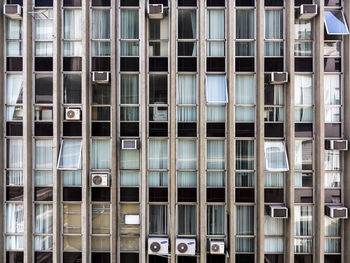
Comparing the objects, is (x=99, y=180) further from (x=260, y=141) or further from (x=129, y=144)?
(x=260, y=141)

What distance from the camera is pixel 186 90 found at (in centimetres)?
1134

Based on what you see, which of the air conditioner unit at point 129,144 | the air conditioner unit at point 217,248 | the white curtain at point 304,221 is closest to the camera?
the air conditioner unit at point 217,248

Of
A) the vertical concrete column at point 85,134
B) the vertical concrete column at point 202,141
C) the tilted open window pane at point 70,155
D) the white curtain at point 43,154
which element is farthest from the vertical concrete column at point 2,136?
the vertical concrete column at point 202,141

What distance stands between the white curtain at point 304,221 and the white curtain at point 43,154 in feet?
44.5

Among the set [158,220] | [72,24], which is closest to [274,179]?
[158,220]

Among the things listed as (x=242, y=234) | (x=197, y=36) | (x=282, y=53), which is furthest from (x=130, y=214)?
(x=282, y=53)

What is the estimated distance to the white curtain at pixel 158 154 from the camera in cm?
1128

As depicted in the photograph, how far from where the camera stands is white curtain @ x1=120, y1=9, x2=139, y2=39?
1134cm

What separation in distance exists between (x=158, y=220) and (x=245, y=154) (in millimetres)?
5875

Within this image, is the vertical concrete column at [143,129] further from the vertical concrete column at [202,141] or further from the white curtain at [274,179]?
the white curtain at [274,179]

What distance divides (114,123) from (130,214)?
494cm

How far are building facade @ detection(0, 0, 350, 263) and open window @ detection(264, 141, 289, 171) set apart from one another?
2.2 inches

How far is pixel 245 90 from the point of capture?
36.9ft

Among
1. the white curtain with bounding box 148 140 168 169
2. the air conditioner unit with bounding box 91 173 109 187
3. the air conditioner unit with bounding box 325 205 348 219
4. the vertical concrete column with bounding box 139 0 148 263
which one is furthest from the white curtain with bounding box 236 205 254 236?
Answer: the air conditioner unit with bounding box 91 173 109 187
